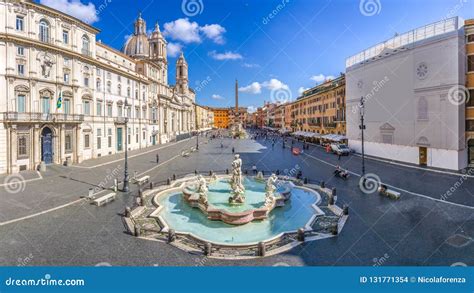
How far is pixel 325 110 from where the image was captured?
57469 millimetres

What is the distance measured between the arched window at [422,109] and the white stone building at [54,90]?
2946 cm

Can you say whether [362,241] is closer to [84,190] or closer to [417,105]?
[84,190]

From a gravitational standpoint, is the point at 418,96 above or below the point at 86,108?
above

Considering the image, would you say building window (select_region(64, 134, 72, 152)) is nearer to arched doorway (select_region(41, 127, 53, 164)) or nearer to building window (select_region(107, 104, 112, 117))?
arched doorway (select_region(41, 127, 53, 164))

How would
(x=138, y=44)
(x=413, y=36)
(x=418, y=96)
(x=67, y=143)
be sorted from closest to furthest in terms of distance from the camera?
1. (x=418, y=96)
2. (x=413, y=36)
3. (x=67, y=143)
4. (x=138, y=44)

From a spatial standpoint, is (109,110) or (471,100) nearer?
(471,100)

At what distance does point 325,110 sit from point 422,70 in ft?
91.5

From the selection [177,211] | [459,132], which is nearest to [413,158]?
[459,132]

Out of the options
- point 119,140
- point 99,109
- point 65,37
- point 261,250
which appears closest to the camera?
point 261,250

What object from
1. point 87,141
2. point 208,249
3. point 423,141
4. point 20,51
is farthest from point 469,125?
point 20,51

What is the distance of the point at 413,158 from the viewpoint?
3108 cm

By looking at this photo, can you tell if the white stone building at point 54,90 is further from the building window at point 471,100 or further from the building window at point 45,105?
the building window at point 471,100

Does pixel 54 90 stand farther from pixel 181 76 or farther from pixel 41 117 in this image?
pixel 181 76

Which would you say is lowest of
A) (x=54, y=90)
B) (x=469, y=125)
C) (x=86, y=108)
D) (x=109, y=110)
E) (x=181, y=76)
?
(x=469, y=125)
